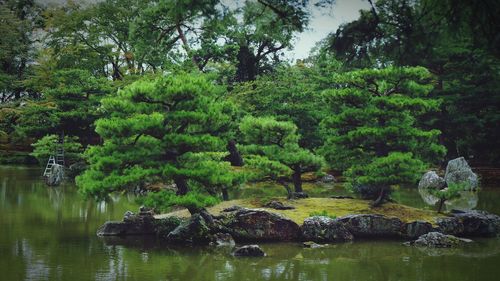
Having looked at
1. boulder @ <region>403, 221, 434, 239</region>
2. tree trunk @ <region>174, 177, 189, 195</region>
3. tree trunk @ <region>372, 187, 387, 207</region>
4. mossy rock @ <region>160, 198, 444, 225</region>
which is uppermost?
tree trunk @ <region>174, 177, 189, 195</region>

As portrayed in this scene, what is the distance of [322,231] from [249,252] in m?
2.45

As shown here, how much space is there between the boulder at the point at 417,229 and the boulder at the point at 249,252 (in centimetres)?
418

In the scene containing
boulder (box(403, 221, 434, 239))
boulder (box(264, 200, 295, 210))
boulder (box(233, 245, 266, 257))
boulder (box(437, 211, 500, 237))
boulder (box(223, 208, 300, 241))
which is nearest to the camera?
boulder (box(233, 245, 266, 257))

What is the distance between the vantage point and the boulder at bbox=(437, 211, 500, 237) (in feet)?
42.8

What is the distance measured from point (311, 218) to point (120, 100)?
5467 mm

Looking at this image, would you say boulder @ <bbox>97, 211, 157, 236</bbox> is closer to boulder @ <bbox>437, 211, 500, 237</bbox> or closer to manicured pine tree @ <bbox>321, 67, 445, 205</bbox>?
manicured pine tree @ <bbox>321, 67, 445, 205</bbox>

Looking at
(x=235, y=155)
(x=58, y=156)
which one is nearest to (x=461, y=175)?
(x=235, y=155)

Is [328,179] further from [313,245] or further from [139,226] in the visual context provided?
[139,226]

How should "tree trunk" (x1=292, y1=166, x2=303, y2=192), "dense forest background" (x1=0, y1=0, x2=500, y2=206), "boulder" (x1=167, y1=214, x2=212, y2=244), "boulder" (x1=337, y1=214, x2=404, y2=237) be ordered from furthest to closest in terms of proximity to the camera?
"tree trunk" (x1=292, y1=166, x2=303, y2=192) → "boulder" (x1=337, y1=214, x2=404, y2=237) → "boulder" (x1=167, y1=214, x2=212, y2=244) → "dense forest background" (x1=0, y1=0, x2=500, y2=206)

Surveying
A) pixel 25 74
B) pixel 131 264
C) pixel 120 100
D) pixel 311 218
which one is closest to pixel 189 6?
pixel 131 264

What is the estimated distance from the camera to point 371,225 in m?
12.9

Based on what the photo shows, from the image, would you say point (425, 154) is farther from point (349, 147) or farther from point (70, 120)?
point (70, 120)

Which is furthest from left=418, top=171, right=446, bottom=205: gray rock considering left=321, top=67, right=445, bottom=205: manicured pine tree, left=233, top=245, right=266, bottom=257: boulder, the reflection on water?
left=233, top=245, right=266, bottom=257: boulder

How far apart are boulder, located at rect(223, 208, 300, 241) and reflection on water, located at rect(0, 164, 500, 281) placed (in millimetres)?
487
